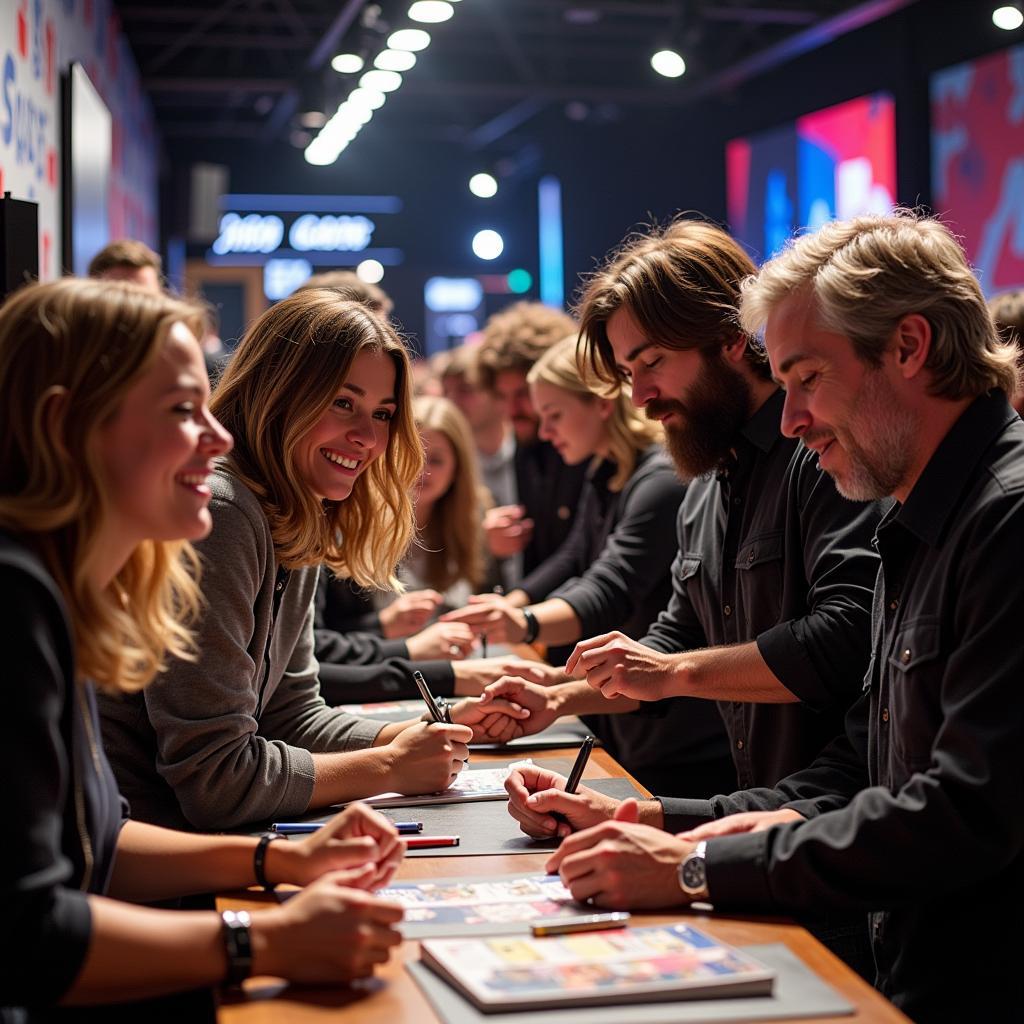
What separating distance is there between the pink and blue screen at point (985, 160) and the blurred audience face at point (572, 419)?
4366 mm

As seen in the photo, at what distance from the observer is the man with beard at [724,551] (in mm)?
2432

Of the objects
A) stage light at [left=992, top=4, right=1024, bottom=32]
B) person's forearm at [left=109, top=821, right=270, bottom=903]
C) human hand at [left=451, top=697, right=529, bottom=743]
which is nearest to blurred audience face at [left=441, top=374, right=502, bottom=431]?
stage light at [left=992, top=4, right=1024, bottom=32]

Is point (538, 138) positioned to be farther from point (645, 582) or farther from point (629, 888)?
point (629, 888)

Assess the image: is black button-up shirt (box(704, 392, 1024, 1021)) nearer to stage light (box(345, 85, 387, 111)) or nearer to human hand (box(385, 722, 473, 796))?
human hand (box(385, 722, 473, 796))

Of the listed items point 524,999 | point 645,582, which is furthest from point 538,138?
point 524,999

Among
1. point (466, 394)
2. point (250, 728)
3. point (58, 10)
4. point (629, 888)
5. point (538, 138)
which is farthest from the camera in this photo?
point (538, 138)

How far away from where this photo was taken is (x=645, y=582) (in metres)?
3.83

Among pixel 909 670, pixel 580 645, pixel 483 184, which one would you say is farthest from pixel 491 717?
pixel 483 184

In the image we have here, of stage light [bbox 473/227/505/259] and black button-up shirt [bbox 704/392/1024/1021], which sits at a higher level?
stage light [bbox 473/227/505/259]

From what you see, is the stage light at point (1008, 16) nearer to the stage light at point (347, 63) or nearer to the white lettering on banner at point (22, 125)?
the stage light at point (347, 63)

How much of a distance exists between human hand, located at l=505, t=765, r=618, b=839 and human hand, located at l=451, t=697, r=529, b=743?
63cm

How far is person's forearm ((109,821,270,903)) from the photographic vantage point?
1.89 metres

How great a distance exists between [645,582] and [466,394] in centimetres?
346

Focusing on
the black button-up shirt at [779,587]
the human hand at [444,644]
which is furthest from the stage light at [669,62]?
the black button-up shirt at [779,587]
